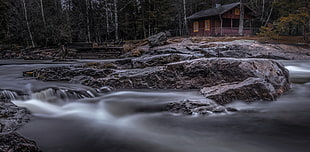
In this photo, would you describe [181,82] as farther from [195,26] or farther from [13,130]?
[195,26]

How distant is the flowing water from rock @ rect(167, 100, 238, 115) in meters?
0.14

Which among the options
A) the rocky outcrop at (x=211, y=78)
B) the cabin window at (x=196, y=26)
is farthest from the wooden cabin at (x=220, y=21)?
the rocky outcrop at (x=211, y=78)

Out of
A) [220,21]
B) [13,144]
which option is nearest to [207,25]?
[220,21]

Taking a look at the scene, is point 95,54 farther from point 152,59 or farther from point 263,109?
Answer: point 263,109

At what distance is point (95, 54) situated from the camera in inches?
813

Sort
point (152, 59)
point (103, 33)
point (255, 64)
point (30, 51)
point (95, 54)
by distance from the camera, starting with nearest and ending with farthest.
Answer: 1. point (255, 64)
2. point (152, 59)
3. point (95, 54)
4. point (30, 51)
5. point (103, 33)

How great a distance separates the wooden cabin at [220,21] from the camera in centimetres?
2997

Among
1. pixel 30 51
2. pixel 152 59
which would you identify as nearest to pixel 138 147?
pixel 152 59

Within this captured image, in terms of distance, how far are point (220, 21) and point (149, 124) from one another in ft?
105

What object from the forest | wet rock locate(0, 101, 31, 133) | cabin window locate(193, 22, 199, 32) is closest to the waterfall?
wet rock locate(0, 101, 31, 133)

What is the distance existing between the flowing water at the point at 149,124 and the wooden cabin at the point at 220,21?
2564 centimetres

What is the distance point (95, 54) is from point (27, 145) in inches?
733

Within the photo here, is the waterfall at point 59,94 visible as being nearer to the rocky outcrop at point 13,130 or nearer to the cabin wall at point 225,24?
the rocky outcrop at point 13,130

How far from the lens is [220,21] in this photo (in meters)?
33.2
